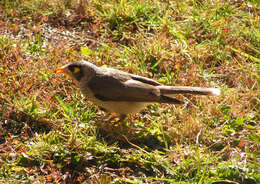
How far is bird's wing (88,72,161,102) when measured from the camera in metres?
5.67

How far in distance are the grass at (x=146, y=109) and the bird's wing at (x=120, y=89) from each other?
0.48 metres

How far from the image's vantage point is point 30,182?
4.85 m

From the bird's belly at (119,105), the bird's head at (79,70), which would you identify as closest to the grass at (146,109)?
the bird's belly at (119,105)

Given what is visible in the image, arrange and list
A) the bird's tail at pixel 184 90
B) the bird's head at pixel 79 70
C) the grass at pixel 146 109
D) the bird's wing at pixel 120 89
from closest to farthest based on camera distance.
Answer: the grass at pixel 146 109, the bird's wing at pixel 120 89, the bird's tail at pixel 184 90, the bird's head at pixel 79 70

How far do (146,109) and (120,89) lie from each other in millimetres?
779

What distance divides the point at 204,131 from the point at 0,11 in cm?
502

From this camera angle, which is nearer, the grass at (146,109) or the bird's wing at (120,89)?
the grass at (146,109)

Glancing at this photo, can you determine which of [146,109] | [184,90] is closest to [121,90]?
[146,109]

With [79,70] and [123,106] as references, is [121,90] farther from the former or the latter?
[79,70]

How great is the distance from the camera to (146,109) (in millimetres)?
6305

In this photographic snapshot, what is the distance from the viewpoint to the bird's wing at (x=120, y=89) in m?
5.67

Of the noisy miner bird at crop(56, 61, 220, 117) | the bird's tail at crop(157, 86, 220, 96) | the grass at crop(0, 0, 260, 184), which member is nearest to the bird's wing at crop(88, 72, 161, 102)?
the noisy miner bird at crop(56, 61, 220, 117)

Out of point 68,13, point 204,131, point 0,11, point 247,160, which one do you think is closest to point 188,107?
point 204,131

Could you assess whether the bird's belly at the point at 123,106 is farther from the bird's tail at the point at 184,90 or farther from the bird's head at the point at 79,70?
the bird's head at the point at 79,70
